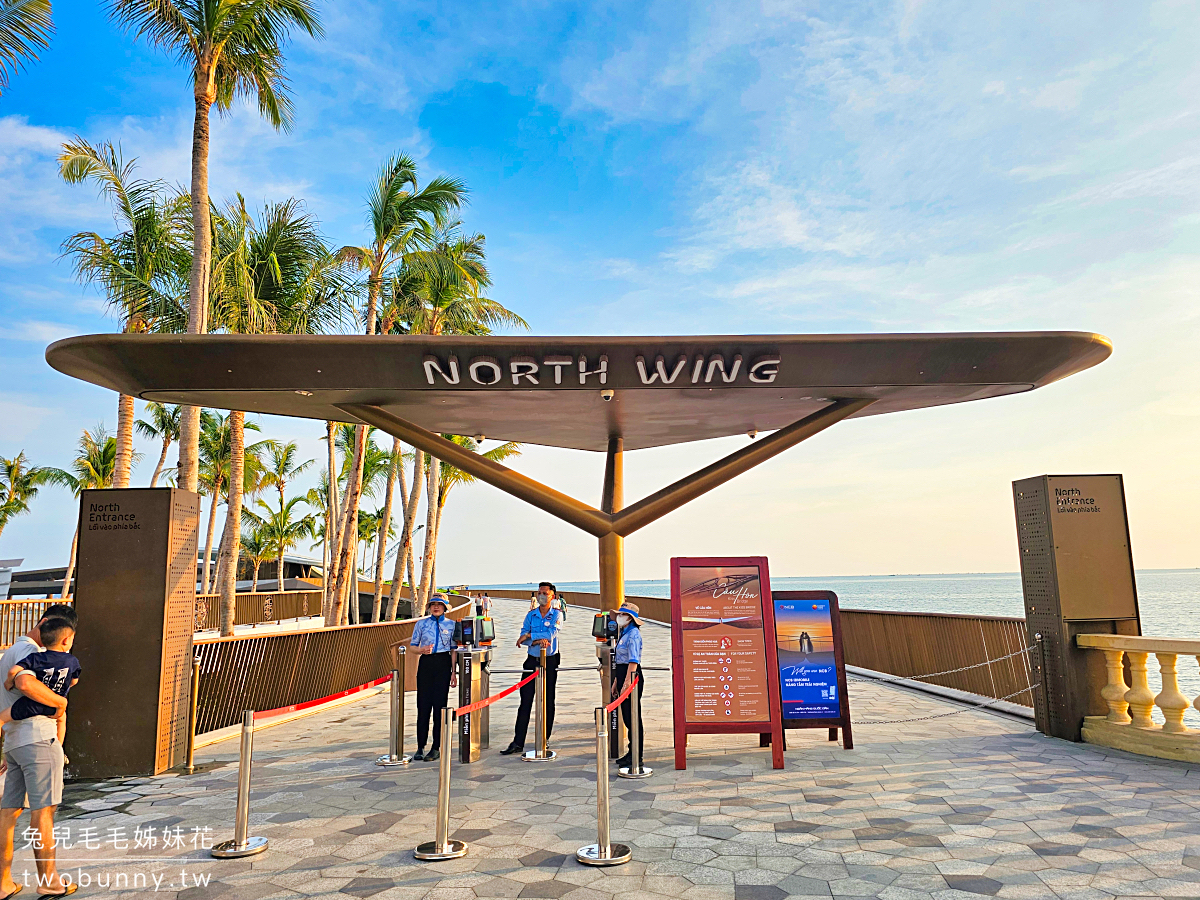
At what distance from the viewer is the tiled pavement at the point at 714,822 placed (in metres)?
4.68

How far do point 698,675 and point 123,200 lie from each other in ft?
59.6

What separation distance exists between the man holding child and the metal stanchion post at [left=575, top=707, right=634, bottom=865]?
3.18 meters

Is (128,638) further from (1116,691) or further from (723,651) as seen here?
(1116,691)

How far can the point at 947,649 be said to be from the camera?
40.2 feet

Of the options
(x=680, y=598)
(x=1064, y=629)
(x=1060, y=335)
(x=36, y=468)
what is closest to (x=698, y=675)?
(x=680, y=598)

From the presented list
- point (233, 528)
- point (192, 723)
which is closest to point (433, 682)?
point (192, 723)

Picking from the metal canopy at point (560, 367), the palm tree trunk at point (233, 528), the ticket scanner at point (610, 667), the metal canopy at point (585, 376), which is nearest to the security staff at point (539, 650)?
the ticket scanner at point (610, 667)


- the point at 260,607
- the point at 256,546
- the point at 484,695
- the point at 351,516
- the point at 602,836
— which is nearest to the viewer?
the point at 602,836

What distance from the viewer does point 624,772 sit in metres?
7.62

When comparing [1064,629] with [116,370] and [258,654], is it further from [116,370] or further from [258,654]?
[116,370]

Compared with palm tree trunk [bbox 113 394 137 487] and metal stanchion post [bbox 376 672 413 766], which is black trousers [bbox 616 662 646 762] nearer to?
metal stanchion post [bbox 376 672 413 766]

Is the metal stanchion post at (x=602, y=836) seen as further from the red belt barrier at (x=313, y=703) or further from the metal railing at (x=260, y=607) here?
the metal railing at (x=260, y=607)

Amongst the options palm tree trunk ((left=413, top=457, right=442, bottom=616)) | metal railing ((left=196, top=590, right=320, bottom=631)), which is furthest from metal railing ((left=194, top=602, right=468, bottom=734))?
palm tree trunk ((left=413, top=457, right=442, bottom=616))

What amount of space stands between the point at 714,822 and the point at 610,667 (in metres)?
2.84
